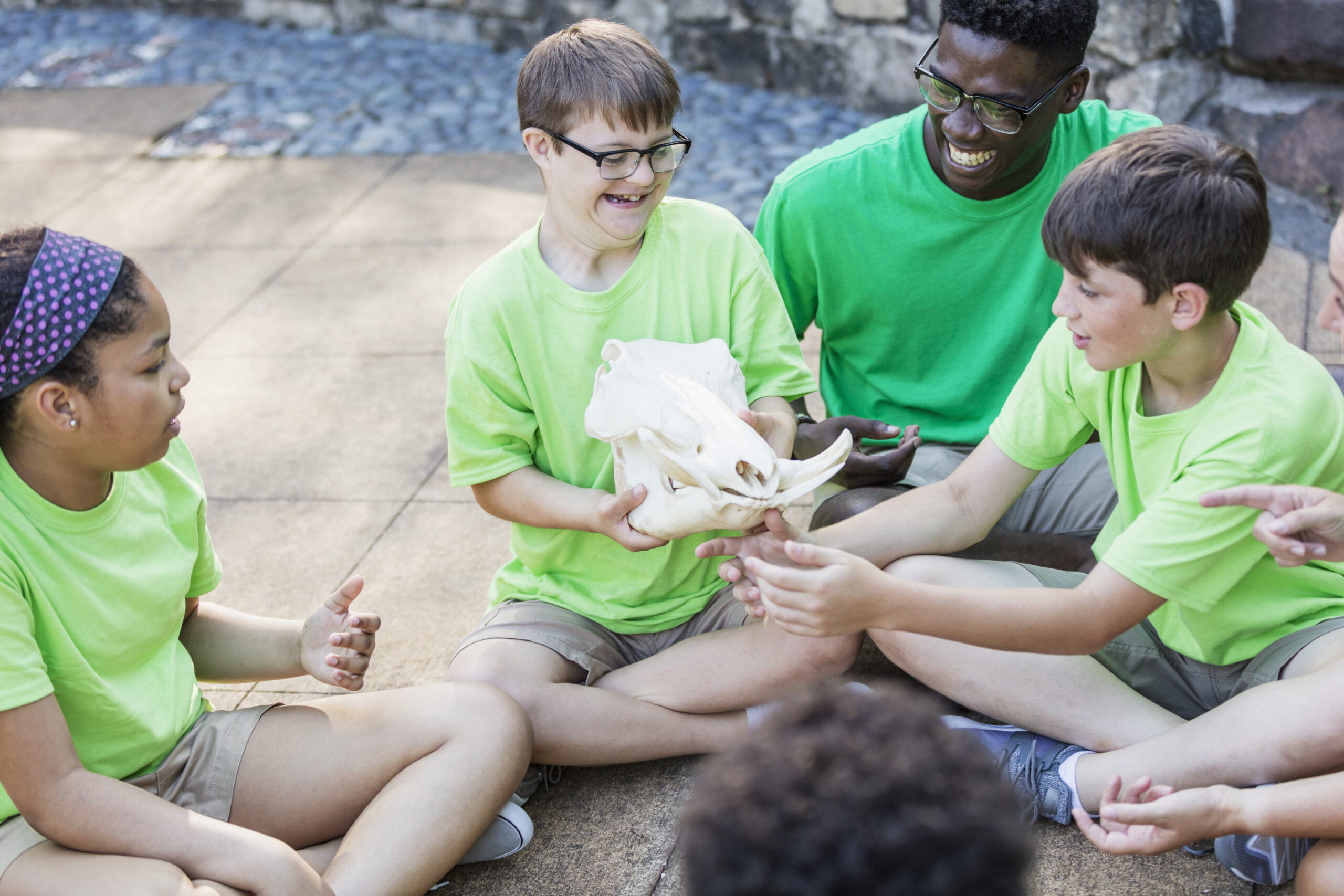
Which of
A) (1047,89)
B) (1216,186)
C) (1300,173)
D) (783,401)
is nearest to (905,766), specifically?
(1216,186)

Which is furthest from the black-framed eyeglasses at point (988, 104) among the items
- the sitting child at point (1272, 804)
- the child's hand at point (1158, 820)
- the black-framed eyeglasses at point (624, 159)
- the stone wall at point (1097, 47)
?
the stone wall at point (1097, 47)

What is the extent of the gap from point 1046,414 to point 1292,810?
79cm

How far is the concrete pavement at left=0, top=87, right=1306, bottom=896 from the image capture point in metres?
2.22

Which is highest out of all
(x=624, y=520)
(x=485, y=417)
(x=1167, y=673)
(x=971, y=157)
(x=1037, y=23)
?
(x=1037, y=23)

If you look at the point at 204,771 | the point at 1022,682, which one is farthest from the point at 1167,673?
the point at 204,771

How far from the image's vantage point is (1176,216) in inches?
73.7

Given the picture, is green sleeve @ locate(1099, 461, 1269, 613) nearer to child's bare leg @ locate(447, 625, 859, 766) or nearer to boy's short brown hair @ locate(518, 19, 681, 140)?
child's bare leg @ locate(447, 625, 859, 766)

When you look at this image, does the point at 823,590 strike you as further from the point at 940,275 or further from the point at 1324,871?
the point at 940,275

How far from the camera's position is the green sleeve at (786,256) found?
279cm

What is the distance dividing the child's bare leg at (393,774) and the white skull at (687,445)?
0.46 m

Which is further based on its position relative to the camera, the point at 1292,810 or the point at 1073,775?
the point at 1073,775

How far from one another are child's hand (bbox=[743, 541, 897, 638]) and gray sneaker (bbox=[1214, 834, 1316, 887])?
685mm

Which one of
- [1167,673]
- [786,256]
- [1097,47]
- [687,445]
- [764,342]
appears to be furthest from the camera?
[1097,47]

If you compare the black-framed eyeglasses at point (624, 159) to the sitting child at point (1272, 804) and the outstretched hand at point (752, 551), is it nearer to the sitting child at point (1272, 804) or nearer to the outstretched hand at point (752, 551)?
the outstretched hand at point (752, 551)
